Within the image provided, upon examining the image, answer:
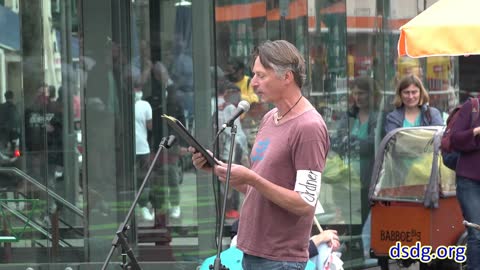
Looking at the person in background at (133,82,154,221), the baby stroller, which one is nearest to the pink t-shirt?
the baby stroller

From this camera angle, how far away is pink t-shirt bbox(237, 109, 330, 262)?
4.34 metres

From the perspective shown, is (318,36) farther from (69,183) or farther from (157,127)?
(69,183)

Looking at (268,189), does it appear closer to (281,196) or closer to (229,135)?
(281,196)

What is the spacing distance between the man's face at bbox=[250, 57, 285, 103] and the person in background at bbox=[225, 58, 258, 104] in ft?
16.2

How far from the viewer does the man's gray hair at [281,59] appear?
447cm

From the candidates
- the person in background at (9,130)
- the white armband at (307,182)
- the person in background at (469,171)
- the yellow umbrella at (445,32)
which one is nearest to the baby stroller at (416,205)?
the person in background at (469,171)

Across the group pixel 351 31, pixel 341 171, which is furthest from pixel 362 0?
pixel 341 171

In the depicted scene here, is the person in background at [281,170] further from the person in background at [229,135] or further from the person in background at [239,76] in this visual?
the person in background at [239,76]

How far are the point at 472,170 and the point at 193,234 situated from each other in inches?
100

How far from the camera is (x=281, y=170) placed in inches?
173

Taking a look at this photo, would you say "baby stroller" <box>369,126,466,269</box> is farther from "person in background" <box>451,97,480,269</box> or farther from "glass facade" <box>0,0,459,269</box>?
"glass facade" <box>0,0,459,269</box>

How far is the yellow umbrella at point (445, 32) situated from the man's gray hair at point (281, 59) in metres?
3.40

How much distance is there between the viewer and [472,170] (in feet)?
25.9

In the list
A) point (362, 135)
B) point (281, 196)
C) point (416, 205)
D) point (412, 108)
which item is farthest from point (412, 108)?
point (281, 196)
